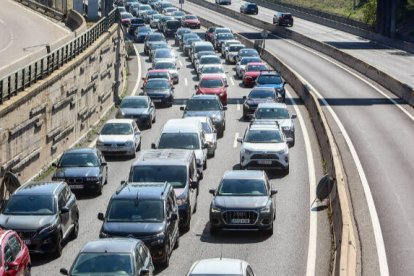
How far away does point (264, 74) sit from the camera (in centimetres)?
5819

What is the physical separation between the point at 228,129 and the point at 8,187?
16.8 meters

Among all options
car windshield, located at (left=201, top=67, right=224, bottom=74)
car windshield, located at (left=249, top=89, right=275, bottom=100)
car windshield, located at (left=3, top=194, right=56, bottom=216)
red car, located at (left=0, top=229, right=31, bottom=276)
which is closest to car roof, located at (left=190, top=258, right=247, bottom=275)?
red car, located at (left=0, top=229, right=31, bottom=276)

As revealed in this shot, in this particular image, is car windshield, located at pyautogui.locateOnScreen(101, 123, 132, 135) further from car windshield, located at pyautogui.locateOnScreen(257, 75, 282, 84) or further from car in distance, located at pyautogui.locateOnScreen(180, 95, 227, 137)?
car windshield, located at pyautogui.locateOnScreen(257, 75, 282, 84)

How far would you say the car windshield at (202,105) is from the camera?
45969 mm

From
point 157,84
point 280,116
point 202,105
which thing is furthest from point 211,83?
point 280,116

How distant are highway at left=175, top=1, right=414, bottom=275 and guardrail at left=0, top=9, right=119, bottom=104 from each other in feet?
36.8

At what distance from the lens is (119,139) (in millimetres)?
40250

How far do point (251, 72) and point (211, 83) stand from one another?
8.92 m

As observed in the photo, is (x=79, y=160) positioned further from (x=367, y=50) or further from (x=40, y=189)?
(x=367, y=50)

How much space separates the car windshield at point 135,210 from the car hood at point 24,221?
1488mm

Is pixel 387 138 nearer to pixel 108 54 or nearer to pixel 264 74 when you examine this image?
pixel 264 74

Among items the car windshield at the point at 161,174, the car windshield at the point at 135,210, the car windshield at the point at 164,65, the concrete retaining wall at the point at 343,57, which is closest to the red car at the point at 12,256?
the car windshield at the point at 135,210

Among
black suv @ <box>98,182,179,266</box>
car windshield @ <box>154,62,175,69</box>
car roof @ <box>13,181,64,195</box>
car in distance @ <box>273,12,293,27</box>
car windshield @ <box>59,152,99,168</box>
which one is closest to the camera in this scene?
black suv @ <box>98,182,179,266</box>

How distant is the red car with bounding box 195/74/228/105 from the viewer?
55031mm
